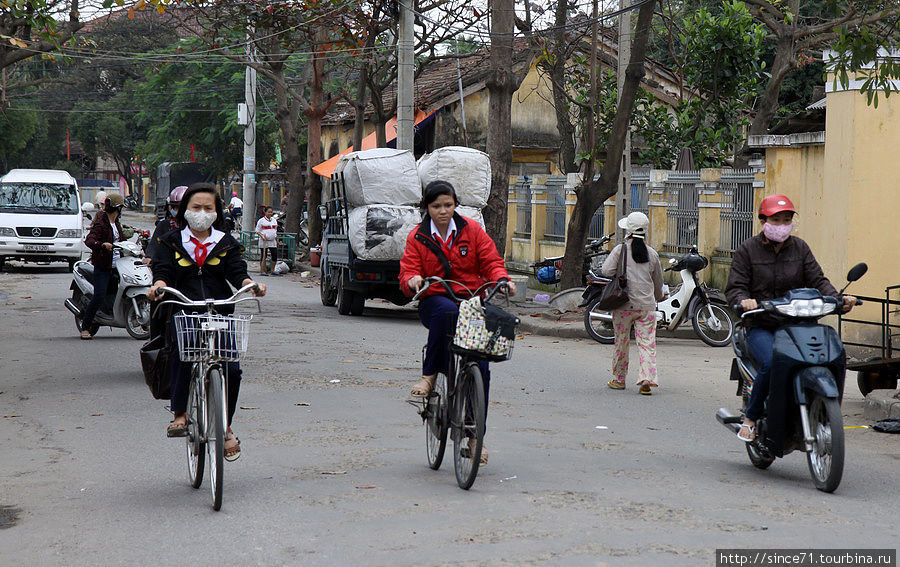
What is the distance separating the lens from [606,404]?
1045 cm

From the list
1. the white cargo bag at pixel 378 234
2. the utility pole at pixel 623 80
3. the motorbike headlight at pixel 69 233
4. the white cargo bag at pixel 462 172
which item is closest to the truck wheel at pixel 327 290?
the white cargo bag at pixel 378 234

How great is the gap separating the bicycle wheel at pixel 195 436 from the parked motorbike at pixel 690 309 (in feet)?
30.4

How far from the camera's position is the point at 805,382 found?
6762 mm

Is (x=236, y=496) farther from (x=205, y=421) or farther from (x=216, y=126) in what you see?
(x=216, y=126)

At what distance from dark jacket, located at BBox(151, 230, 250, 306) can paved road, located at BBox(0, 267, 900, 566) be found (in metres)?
1.16

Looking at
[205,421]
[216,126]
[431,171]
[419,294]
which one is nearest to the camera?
[205,421]

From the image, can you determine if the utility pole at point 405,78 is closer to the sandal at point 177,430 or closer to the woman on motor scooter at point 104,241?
the woman on motor scooter at point 104,241

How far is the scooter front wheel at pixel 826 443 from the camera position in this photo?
6.46 m

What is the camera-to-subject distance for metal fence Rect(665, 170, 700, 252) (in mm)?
20938

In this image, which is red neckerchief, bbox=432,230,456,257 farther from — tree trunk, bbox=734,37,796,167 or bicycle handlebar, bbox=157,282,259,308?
tree trunk, bbox=734,37,796,167

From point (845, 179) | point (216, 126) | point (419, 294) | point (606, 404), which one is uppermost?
point (216, 126)

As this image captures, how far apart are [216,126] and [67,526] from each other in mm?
49281

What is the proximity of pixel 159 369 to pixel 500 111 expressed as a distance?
13.2m

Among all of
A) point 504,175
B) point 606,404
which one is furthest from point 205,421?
point 504,175
